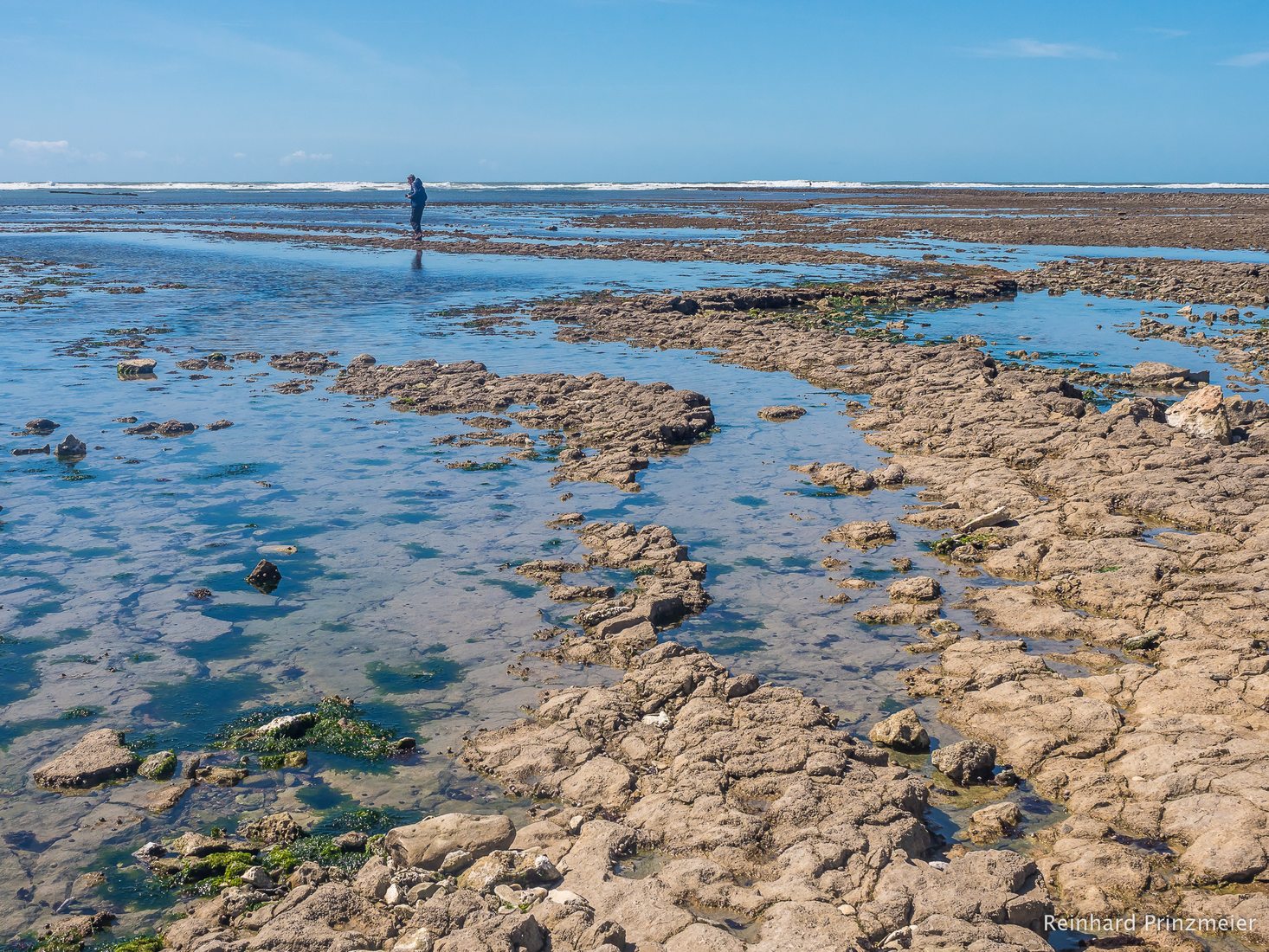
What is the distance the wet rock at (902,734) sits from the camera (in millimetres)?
7773

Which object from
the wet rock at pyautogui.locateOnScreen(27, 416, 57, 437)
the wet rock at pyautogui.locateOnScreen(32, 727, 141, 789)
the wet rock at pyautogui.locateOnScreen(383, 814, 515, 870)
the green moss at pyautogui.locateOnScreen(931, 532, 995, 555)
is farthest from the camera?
the wet rock at pyautogui.locateOnScreen(27, 416, 57, 437)

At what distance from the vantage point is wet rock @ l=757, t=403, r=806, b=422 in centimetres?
1856

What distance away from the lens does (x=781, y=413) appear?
61.4ft

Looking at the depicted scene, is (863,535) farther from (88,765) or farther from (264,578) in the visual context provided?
(88,765)

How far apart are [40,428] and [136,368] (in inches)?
211

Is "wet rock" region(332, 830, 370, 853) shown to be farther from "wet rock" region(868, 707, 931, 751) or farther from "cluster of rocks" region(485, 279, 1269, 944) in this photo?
"cluster of rocks" region(485, 279, 1269, 944)

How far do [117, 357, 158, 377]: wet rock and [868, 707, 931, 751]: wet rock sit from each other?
19.8 meters

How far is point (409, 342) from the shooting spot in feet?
85.3

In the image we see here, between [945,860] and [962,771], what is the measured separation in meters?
1.07

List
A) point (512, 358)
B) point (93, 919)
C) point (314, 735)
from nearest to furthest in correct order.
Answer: point (93, 919), point (314, 735), point (512, 358)

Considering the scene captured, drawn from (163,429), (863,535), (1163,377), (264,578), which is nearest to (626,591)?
(863,535)

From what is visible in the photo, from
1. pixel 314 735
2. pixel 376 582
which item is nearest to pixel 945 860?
pixel 314 735

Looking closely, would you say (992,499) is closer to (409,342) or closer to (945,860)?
(945,860)

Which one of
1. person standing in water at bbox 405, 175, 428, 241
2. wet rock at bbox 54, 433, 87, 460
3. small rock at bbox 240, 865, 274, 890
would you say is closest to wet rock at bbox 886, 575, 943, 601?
small rock at bbox 240, 865, 274, 890
